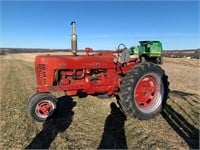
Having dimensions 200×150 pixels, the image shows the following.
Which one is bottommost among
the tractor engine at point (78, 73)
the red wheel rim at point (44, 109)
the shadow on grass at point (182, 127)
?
the shadow on grass at point (182, 127)

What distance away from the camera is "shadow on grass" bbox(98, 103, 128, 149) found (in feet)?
17.5

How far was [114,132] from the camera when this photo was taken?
19.7ft

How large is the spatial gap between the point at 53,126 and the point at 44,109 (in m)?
0.56

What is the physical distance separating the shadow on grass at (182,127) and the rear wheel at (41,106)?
281cm

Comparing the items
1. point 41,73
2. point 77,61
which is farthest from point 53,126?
point 77,61

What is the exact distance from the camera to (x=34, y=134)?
5973 millimetres

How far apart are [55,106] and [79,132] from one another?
116cm

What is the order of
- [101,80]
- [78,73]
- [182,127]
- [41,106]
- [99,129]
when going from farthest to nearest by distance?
1. [101,80]
2. [78,73]
3. [41,106]
4. [182,127]
5. [99,129]

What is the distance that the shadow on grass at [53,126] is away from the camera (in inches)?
214

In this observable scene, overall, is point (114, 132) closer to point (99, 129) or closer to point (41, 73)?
point (99, 129)

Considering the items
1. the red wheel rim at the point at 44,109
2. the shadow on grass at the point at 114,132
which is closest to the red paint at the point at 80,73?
the red wheel rim at the point at 44,109

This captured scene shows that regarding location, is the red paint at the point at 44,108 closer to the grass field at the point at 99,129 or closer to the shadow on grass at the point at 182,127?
the grass field at the point at 99,129

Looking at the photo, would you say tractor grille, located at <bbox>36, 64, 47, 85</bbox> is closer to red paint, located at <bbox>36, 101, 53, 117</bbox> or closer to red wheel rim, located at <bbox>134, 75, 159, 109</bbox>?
red paint, located at <bbox>36, 101, 53, 117</bbox>

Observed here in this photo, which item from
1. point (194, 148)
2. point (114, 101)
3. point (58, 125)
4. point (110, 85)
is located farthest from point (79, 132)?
point (114, 101)
